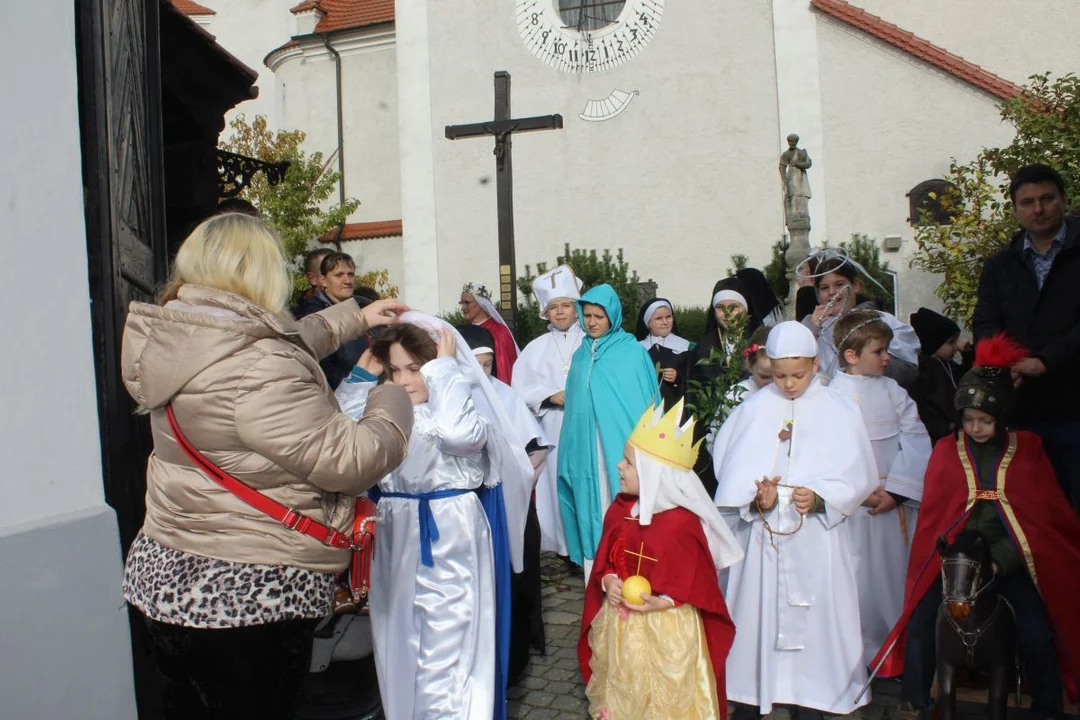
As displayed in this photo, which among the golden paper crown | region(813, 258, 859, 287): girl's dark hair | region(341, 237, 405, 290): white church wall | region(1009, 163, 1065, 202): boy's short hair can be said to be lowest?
the golden paper crown

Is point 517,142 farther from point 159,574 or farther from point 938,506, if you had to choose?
point 159,574

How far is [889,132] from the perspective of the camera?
16.7 m

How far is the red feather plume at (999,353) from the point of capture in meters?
4.35

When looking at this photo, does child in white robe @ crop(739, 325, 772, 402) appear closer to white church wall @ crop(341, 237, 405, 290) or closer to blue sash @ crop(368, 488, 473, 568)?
blue sash @ crop(368, 488, 473, 568)

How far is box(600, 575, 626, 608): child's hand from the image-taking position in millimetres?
3881

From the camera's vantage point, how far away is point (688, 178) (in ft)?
60.5

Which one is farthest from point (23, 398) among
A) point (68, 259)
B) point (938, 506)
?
point (938, 506)

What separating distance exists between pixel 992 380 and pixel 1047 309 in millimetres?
598

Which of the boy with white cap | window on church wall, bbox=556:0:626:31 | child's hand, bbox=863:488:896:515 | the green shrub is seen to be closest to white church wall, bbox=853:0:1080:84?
window on church wall, bbox=556:0:626:31

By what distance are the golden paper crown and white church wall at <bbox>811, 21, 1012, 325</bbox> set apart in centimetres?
1374

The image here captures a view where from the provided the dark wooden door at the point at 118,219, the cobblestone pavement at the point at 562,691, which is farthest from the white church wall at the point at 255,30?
the cobblestone pavement at the point at 562,691

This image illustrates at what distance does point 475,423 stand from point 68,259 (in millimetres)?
1603

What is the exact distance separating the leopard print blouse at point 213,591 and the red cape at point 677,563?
5.06ft

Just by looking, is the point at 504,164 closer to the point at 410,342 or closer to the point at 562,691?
the point at 562,691
